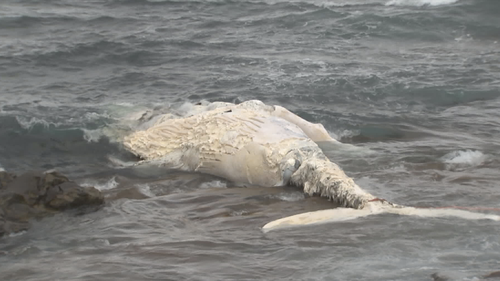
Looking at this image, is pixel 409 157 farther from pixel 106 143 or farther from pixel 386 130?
pixel 106 143

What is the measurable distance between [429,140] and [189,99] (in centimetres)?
459

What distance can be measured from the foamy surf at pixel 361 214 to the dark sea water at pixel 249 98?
98 mm

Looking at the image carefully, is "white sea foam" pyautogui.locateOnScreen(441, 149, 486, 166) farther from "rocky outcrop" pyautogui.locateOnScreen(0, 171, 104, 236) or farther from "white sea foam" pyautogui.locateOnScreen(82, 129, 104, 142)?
"white sea foam" pyautogui.locateOnScreen(82, 129, 104, 142)

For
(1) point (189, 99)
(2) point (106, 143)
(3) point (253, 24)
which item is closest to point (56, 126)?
(2) point (106, 143)

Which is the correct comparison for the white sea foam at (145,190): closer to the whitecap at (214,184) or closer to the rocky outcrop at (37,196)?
the whitecap at (214,184)

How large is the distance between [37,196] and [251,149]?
7.86ft

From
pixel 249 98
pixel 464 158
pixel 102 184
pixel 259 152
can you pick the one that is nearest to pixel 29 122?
pixel 102 184

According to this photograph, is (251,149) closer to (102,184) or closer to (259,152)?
(259,152)

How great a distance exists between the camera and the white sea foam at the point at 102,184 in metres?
8.68

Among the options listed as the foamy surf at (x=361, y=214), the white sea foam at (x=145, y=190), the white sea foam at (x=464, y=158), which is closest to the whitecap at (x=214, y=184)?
the white sea foam at (x=145, y=190)

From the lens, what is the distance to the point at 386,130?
1059 cm

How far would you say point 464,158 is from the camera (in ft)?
28.5

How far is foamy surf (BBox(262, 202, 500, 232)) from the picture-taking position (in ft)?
20.1

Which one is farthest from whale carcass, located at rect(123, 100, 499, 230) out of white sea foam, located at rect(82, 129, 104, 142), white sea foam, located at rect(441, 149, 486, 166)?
white sea foam, located at rect(441, 149, 486, 166)
